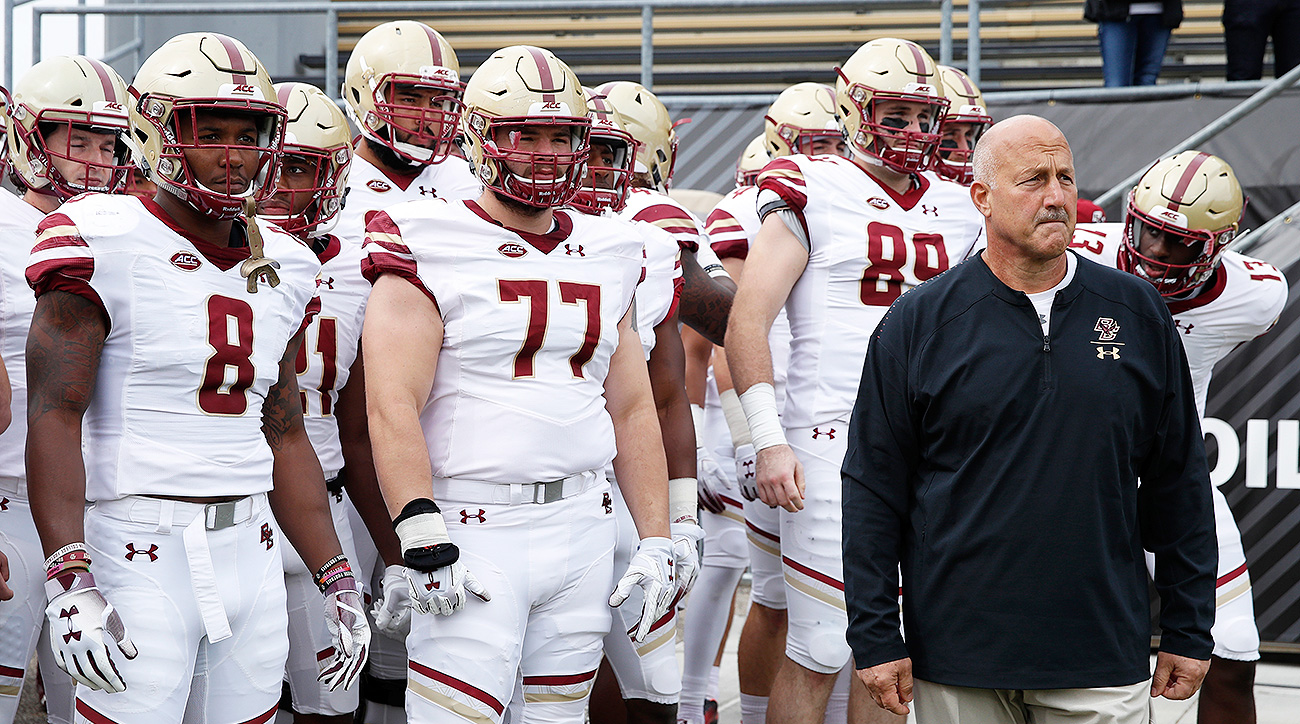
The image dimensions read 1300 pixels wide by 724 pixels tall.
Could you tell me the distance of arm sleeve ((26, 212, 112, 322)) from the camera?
2.39m

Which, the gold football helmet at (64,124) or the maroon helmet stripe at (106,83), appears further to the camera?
the maroon helmet stripe at (106,83)

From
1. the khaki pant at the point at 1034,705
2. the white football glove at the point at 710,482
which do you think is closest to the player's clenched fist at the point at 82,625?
the khaki pant at the point at 1034,705

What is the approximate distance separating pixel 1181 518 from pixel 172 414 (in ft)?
6.35

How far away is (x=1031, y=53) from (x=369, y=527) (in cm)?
802

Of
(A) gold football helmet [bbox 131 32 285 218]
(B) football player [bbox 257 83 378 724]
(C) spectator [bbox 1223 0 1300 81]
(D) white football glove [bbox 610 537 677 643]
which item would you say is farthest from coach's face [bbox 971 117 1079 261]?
Answer: (C) spectator [bbox 1223 0 1300 81]

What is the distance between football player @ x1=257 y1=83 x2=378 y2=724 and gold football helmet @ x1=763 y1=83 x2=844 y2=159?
2408mm

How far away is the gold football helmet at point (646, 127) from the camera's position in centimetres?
440

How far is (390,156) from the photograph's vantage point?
3947 millimetres

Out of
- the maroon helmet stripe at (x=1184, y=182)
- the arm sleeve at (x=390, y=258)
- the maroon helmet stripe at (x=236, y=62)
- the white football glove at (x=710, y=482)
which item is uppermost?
the maroon helmet stripe at (x=236, y=62)

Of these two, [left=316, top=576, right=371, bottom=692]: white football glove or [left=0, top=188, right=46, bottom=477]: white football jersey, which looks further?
[left=0, top=188, right=46, bottom=477]: white football jersey

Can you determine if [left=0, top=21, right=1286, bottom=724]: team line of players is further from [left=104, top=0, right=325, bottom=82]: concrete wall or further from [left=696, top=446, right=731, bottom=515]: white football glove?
[left=104, top=0, right=325, bottom=82]: concrete wall

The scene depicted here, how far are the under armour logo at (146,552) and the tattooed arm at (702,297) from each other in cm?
192

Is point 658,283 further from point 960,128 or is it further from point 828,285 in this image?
point 960,128

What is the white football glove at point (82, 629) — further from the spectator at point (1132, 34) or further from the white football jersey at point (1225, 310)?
the spectator at point (1132, 34)
